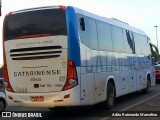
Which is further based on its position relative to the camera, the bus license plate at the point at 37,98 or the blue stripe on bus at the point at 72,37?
A: the bus license plate at the point at 37,98

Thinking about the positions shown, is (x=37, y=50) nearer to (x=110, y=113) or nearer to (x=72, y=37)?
(x=72, y=37)

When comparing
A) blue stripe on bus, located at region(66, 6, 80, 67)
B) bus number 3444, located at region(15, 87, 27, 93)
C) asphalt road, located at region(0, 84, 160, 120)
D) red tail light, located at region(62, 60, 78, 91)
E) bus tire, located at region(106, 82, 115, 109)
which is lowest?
asphalt road, located at region(0, 84, 160, 120)

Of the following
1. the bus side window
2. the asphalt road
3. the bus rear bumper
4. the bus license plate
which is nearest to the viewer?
the bus rear bumper

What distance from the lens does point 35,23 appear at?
1082cm

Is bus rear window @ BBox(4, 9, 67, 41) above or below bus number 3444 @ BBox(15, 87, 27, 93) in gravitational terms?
above

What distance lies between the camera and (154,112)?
1197 centimetres

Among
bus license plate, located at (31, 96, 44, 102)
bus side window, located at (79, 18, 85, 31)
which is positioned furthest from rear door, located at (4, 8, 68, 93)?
bus side window, located at (79, 18, 85, 31)

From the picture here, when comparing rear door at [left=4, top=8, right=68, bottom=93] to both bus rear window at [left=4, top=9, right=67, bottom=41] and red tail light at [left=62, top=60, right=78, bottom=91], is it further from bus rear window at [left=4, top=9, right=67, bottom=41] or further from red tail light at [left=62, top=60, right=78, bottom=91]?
red tail light at [left=62, top=60, right=78, bottom=91]

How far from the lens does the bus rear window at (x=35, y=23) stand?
10.6 m

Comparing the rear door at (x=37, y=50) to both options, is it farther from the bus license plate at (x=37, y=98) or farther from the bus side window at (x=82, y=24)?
the bus side window at (x=82, y=24)

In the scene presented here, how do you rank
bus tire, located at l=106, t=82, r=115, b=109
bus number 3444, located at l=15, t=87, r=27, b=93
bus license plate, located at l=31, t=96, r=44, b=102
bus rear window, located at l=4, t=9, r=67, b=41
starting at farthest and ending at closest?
1. bus tire, located at l=106, t=82, r=115, b=109
2. bus number 3444, located at l=15, t=87, r=27, b=93
3. bus rear window, located at l=4, t=9, r=67, b=41
4. bus license plate, located at l=31, t=96, r=44, b=102

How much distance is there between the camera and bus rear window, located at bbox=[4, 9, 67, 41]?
34.7ft

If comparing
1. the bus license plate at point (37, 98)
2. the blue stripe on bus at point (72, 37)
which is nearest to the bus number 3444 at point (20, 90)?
the bus license plate at point (37, 98)

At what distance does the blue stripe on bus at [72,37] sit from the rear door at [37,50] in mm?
130
